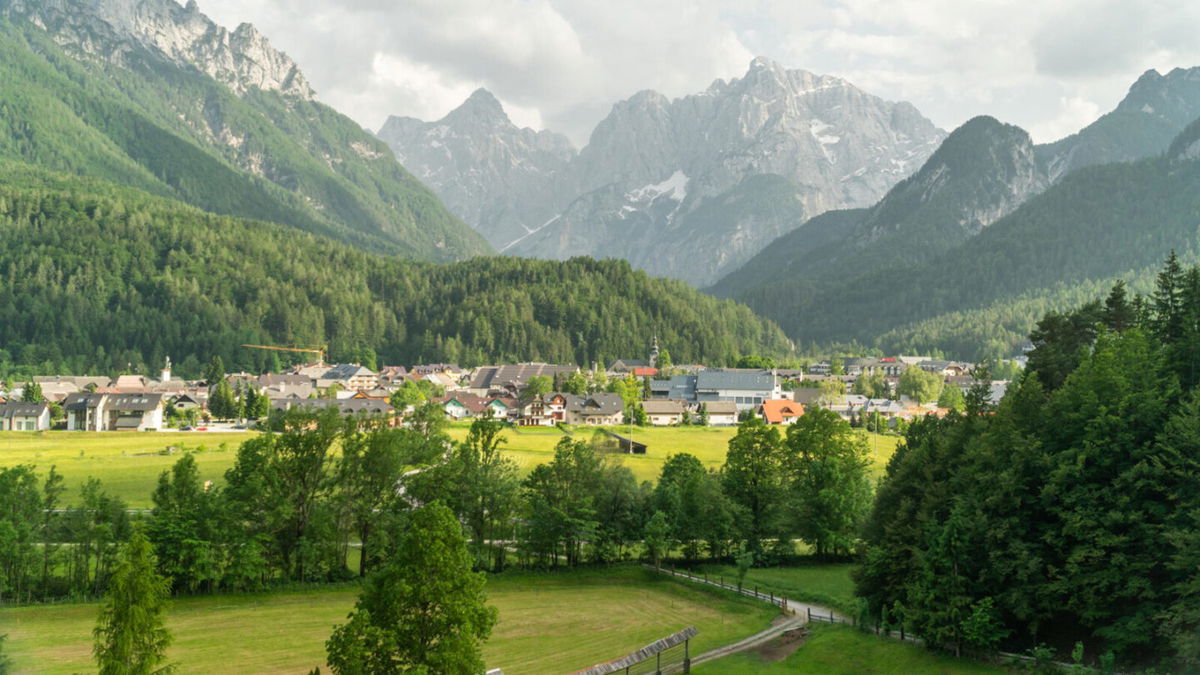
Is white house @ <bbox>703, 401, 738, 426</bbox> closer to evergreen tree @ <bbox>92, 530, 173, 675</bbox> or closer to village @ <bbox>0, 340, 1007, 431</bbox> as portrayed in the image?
village @ <bbox>0, 340, 1007, 431</bbox>

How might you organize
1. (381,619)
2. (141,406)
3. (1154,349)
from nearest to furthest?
(381,619), (1154,349), (141,406)

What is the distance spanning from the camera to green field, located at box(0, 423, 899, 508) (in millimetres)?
75500

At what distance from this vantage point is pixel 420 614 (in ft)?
86.6

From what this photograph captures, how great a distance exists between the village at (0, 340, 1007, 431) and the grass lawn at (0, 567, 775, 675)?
5794cm

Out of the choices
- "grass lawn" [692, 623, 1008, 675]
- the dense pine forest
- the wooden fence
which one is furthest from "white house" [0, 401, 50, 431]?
the dense pine forest

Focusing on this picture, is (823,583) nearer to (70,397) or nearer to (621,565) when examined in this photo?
(621,565)

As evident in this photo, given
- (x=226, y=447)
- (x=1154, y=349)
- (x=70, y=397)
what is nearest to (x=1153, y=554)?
(x=1154, y=349)

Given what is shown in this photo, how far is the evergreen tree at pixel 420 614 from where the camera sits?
25.7 metres

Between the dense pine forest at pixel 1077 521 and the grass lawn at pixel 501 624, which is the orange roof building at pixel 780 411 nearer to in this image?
the grass lawn at pixel 501 624

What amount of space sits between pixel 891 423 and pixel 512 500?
90.6 meters

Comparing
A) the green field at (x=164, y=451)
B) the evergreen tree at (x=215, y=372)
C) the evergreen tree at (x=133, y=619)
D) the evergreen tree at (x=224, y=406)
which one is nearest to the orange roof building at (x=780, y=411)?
the green field at (x=164, y=451)

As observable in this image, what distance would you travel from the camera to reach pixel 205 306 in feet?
652

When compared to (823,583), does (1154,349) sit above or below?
above

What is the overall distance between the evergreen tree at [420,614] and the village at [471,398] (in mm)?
82350
